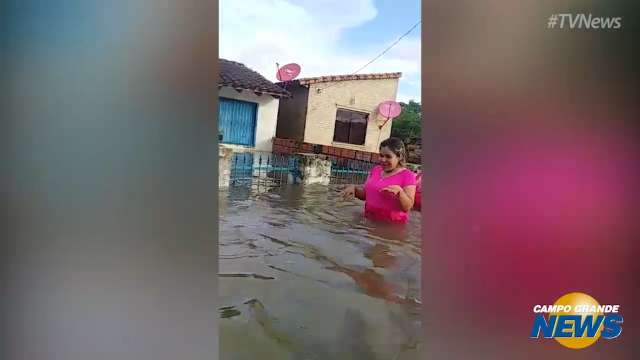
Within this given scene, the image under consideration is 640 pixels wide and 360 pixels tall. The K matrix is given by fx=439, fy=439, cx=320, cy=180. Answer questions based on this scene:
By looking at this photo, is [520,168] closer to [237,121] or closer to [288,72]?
[288,72]

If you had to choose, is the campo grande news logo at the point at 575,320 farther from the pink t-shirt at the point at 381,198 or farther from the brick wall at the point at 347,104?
the brick wall at the point at 347,104

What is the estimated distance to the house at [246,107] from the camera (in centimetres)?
163

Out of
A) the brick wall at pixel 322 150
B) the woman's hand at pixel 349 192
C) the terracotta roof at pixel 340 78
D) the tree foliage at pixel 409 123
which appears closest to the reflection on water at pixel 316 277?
the woman's hand at pixel 349 192

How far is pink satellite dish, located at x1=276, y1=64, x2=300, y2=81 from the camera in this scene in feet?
5.51

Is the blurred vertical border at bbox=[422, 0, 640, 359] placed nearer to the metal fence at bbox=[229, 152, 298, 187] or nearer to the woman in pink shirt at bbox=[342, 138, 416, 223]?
the woman in pink shirt at bbox=[342, 138, 416, 223]

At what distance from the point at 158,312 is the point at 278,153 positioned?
0.73 metres

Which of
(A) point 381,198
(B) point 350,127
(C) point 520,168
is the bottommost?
(A) point 381,198

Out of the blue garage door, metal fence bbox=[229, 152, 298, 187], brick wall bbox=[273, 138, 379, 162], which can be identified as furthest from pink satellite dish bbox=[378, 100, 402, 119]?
the blue garage door

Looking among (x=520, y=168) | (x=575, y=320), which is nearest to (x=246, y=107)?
(x=520, y=168)

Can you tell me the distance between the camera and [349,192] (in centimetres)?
175

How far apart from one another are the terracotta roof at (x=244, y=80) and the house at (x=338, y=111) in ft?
0.13

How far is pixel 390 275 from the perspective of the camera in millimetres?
1730

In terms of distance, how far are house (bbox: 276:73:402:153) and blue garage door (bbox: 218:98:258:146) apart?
11 cm

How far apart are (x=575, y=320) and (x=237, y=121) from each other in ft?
4.98
